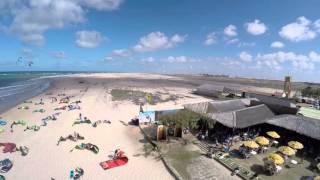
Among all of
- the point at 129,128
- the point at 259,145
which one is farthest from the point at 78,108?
the point at 259,145

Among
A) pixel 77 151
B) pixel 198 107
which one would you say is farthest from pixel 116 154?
pixel 198 107

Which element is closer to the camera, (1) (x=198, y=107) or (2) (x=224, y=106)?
(1) (x=198, y=107)

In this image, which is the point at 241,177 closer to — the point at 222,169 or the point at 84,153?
the point at 222,169

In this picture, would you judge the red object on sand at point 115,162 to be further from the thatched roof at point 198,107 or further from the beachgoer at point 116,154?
the thatched roof at point 198,107

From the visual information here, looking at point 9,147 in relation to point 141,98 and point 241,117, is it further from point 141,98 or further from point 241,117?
point 141,98

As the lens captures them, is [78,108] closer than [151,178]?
No

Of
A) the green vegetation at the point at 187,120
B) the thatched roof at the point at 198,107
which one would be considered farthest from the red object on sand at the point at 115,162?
the thatched roof at the point at 198,107

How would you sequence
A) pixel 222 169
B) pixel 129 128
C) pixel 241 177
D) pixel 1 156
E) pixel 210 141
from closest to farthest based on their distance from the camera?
pixel 241 177 < pixel 222 169 < pixel 1 156 < pixel 210 141 < pixel 129 128

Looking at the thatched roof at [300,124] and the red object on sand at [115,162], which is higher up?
the thatched roof at [300,124]
